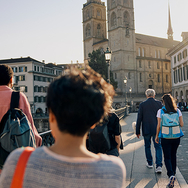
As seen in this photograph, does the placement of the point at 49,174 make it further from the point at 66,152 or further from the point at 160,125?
the point at 160,125

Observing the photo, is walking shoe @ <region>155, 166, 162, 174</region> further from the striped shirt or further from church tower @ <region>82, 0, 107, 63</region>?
church tower @ <region>82, 0, 107, 63</region>

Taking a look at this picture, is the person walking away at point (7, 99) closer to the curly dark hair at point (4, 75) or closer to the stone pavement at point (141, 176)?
the curly dark hair at point (4, 75)

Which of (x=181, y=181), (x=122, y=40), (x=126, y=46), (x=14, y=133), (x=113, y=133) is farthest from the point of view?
(x=126, y=46)

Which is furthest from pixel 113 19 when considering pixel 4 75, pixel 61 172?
pixel 61 172

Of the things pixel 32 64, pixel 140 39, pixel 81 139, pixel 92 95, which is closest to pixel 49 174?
pixel 81 139

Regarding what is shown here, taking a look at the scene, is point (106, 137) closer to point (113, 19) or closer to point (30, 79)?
point (30, 79)

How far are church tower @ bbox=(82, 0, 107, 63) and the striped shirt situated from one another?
80718mm

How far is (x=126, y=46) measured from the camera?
72875 millimetres

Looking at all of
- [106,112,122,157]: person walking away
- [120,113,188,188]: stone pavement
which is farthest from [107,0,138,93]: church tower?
[106,112,122,157]: person walking away

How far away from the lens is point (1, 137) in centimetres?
257

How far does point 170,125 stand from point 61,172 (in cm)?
437

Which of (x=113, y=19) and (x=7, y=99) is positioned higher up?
(x=113, y=19)

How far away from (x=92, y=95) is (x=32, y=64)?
2426 inches

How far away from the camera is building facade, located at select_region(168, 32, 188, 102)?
4284 cm
